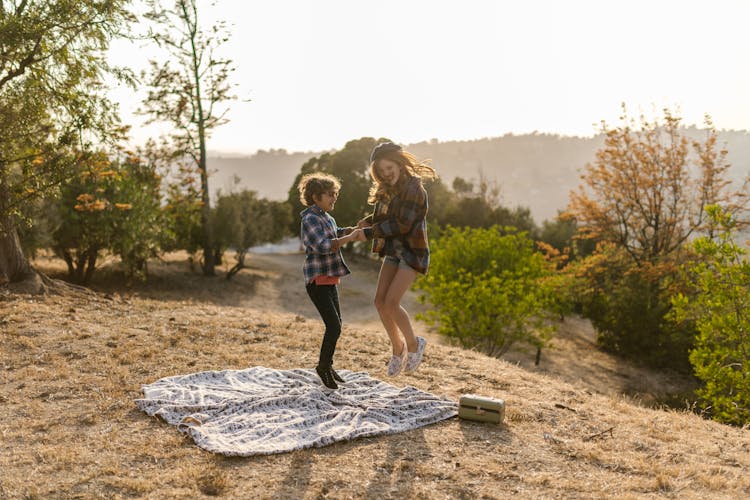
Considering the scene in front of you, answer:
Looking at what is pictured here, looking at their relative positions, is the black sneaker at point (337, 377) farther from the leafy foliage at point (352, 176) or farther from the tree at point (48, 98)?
the leafy foliage at point (352, 176)

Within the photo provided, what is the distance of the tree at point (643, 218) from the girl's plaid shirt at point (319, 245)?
15005 millimetres

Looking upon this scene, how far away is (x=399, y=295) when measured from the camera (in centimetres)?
485

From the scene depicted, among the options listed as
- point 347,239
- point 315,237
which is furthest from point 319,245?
point 347,239

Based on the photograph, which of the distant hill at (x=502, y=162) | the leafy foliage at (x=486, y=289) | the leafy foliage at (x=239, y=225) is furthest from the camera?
the distant hill at (x=502, y=162)

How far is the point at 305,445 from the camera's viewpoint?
13.8 ft

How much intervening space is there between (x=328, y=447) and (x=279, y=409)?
82cm

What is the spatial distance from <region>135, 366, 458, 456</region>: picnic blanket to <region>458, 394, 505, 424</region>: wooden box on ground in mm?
A: 178

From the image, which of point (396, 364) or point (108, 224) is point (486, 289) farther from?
point (108, 224)

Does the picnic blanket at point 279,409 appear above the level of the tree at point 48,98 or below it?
below

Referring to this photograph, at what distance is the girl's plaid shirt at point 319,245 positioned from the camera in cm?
477

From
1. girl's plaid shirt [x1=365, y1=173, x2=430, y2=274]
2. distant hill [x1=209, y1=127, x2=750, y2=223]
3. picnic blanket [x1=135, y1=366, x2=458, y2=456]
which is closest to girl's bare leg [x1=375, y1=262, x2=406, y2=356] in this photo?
girl's plaid shirt [x1=365, y1=173, x2=430, y2=274]

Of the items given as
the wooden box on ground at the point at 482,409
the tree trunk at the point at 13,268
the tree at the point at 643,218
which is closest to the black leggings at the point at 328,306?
the wooden box on ground at the point at 482,409

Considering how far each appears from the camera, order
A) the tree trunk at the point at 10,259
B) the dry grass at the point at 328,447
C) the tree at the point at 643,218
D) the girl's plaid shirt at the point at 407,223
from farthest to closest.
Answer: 1. the tree at the point at 643,218
2. the tree trunk at the point at 10,259
3. the girl's plaid shirt at the point at 407,223
4. the dry grass at the point at 328,447

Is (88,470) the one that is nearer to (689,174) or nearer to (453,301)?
(453,301)
